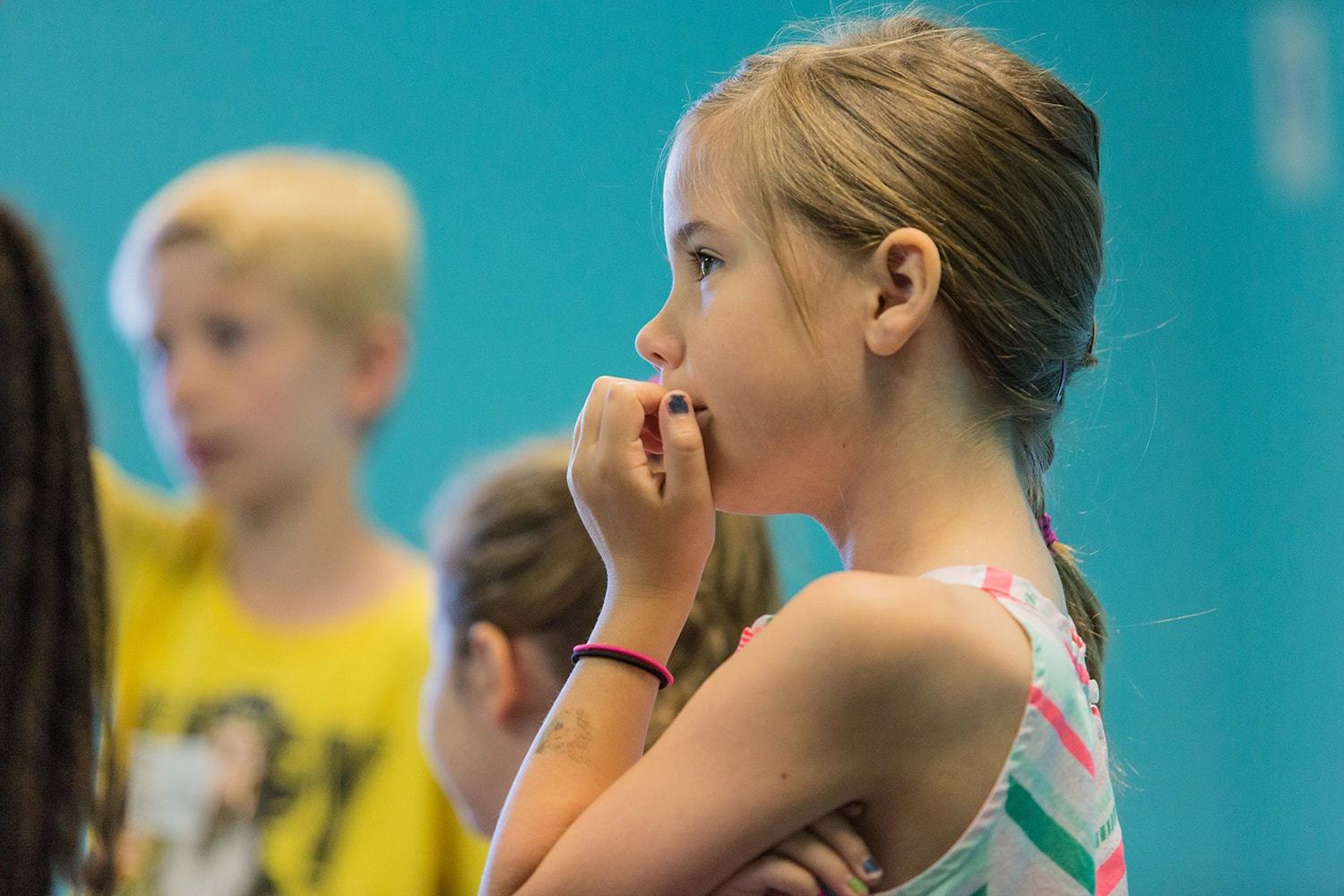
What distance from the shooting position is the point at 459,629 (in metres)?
1.50

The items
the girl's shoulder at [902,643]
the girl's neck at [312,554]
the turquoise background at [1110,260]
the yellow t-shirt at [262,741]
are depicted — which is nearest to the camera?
the girl's shoulder at [902,643]

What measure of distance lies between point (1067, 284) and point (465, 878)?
1.13 meters

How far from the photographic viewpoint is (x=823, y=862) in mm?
842

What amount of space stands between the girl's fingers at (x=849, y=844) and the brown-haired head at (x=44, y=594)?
0.44 m

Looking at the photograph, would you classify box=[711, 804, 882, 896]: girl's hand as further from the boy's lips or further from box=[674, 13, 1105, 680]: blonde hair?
the boy's lips

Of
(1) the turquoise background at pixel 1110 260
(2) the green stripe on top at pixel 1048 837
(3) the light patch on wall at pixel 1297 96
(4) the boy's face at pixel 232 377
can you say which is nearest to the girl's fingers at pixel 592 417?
(2) the green stripe on top at pixel 1048 837

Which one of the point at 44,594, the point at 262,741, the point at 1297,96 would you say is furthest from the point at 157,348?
the point at 1297,96

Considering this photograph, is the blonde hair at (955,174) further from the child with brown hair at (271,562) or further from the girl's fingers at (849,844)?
the child with brown hair at (271,562)

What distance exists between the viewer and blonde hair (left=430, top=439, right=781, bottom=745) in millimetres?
1421

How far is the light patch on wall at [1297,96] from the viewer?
12.1 feet

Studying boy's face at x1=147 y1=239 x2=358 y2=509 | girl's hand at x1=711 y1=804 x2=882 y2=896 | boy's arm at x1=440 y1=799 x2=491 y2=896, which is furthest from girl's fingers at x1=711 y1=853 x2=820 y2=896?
boy's face at x1=147 y1=239 x2=358 y2=509

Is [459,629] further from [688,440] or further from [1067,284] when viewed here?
[1067,284]

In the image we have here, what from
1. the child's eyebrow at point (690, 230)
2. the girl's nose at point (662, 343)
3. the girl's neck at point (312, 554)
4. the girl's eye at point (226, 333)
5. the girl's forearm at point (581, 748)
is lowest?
the girl's neck at point (312, 554)

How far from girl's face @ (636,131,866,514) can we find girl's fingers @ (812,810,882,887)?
0.70ft
